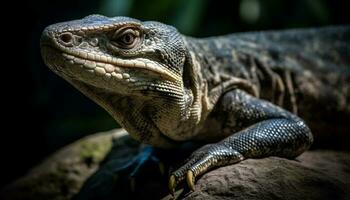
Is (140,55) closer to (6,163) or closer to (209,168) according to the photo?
(209,168)

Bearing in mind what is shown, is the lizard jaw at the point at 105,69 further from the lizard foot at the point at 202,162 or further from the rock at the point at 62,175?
the rock at the point at 62,175

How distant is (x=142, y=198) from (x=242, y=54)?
6.94ft

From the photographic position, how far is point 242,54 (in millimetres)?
4980

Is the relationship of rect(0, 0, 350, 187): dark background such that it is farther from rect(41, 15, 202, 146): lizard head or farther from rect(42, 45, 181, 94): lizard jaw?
rect(42, 45, 181, 94): lizard jaw

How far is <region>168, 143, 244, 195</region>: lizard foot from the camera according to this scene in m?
3.47

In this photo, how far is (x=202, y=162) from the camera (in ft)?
11.6

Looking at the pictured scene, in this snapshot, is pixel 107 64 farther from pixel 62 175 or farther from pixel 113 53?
pixel 62 175

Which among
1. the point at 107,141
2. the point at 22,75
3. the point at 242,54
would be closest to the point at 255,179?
the point at 242,54

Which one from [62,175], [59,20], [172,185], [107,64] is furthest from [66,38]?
[59,20]

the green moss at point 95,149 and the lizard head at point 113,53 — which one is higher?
the lizard head at point 113,53

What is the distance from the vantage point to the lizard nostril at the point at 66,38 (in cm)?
333

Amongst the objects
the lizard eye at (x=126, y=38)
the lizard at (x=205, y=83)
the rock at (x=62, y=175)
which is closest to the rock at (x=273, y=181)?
the lizard at (x=205, y=83)

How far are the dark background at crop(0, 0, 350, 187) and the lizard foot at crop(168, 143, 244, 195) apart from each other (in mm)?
3346

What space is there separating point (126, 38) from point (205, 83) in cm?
115
